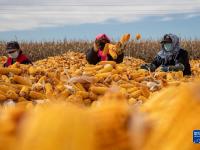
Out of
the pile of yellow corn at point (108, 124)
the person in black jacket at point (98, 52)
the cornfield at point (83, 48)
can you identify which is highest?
the pile of yellow corn at point (108, 124)

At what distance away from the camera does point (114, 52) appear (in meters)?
9.97

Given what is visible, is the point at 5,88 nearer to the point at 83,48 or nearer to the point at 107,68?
the point at 107,68

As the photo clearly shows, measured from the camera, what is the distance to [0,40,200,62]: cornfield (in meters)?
22.2

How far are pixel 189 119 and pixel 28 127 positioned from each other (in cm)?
28

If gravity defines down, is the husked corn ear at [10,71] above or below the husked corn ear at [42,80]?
above

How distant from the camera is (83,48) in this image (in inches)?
917

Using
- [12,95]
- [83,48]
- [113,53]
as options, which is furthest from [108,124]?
[83,48]

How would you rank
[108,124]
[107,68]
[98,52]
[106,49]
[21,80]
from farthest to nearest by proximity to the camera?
[98,52] < [106,49] < [107,68] < [21,80] < [108,124]

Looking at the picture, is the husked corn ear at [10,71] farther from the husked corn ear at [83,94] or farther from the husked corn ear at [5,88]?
the husked corn ear at [83,94]

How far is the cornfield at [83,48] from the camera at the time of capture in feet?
72.7

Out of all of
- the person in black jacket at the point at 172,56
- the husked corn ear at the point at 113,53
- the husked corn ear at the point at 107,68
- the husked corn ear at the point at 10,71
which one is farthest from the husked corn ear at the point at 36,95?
the husked corn ear at the point at 113,53

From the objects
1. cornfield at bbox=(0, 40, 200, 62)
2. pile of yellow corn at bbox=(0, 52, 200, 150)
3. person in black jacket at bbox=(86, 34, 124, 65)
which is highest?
pile of yellow corn at bbox=(0, 52, 200, 150)

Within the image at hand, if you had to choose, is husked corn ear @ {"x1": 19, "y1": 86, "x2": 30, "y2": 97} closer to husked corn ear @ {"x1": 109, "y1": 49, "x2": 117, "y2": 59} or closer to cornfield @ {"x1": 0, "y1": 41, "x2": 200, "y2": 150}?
husked corn ear @ {"x1": 109, "y1": 49, "x2": 117, "y2": 59}

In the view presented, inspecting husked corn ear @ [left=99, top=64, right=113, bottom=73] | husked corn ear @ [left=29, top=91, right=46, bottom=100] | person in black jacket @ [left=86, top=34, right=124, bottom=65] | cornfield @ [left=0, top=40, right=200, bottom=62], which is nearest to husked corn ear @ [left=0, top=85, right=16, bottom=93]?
husked corn ear @ [left=29, top=91, right=46, bottom=100]
